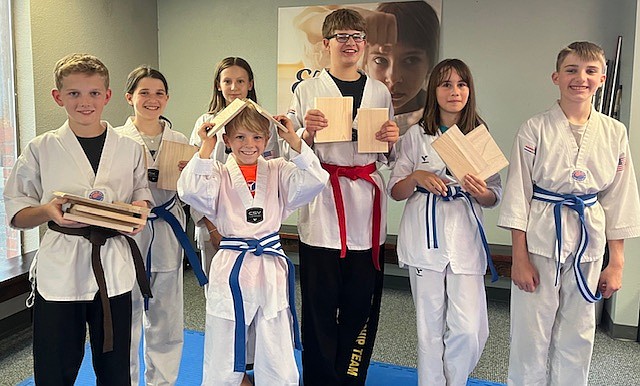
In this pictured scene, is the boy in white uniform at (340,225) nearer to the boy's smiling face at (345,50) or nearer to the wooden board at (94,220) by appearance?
the boy's smiling face at (345,50)

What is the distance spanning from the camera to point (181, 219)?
2439mm

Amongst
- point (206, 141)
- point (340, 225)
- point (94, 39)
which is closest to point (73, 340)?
point (206, 141)

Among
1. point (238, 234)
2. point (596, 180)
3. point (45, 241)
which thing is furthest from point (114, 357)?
point (596, 180)

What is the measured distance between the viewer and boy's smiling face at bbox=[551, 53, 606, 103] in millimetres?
2045

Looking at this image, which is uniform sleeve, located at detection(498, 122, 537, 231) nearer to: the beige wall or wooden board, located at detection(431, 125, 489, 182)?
wooden board, located at detection(431, 125, 489, 182)

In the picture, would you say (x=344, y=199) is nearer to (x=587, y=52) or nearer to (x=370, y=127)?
(x=370, y=127)

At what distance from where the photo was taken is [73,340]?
1882 millimetres

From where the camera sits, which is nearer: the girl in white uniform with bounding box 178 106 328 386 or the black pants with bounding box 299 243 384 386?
the girl in white uniform with bounding box 178 106 328 386

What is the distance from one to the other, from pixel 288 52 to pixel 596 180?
3.07m

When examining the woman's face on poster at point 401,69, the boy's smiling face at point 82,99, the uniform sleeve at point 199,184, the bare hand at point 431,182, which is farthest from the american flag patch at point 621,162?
the woman's face on poster at point 401,69

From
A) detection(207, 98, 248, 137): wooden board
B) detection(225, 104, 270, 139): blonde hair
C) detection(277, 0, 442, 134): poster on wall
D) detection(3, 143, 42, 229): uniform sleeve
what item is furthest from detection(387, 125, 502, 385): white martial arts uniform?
detection(277, 0, 442, 134): poster on wall

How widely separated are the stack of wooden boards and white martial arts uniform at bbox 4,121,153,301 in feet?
0.43

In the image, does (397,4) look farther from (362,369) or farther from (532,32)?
(362,369)

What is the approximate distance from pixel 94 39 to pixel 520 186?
3.53m
